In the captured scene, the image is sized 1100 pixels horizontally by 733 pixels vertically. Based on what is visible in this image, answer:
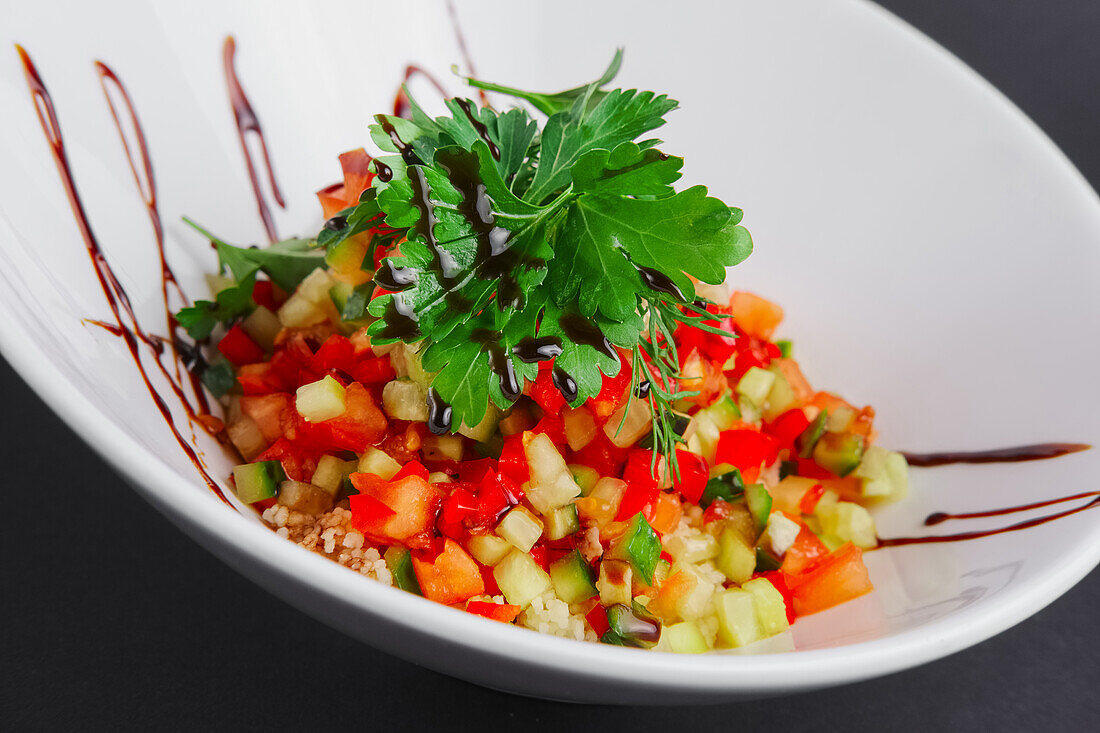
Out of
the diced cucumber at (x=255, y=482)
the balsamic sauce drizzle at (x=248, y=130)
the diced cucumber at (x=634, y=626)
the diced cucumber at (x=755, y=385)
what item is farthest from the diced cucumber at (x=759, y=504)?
the balsamic sauce drizzle at (x=248, y=130)

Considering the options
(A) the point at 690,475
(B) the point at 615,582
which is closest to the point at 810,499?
(A) the point at 690,475

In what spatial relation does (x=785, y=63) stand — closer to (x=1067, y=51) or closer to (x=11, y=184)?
(x=11, y=184)

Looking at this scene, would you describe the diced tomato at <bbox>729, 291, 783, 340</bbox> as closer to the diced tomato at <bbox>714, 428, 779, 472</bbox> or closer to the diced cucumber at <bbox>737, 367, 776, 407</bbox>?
the diced cucumber at <bbox>737, 367, 776, 407</bbox>

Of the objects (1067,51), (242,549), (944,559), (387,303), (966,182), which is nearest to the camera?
(242,549)

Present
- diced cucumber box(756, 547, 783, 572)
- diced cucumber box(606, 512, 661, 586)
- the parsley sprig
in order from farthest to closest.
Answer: diced cucumber box(756, 547, 783, 572) < diced cucumber box(606, 512, 661, 586) < the parsley sprig

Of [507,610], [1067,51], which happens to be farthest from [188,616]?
[1067,51]

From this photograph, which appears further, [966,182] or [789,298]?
[789,298]

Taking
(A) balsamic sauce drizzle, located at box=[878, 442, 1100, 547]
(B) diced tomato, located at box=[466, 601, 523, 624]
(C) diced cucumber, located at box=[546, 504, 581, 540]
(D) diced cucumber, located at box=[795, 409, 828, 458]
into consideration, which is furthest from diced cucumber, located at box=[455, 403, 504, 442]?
(A) balsamic sauce drizzle, located at box=[878, 442, 1100, 547]
